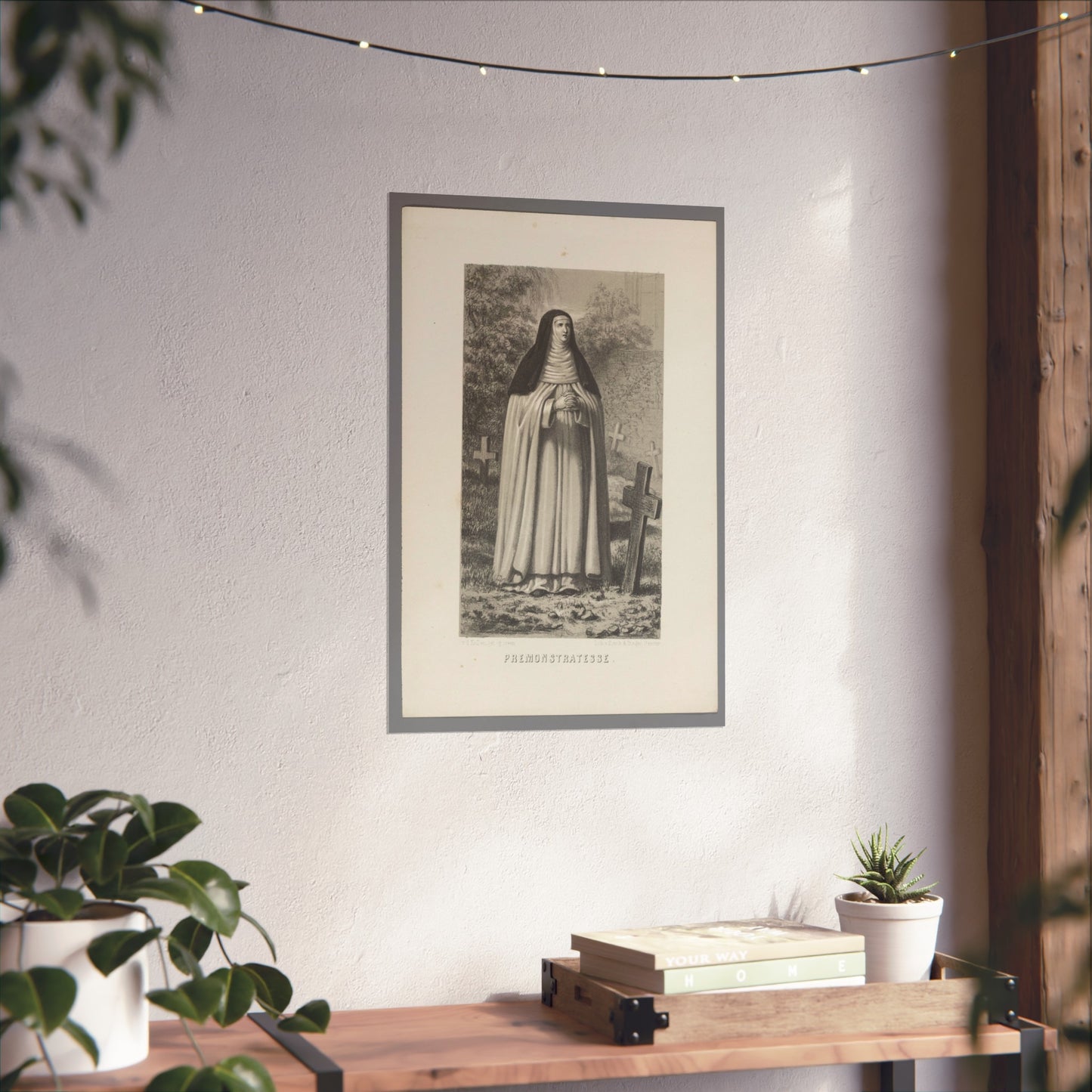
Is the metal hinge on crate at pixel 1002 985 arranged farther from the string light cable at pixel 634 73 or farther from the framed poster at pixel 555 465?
the string light cable at pixel 634 73

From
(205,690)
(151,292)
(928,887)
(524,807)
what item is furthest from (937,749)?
(151,292)

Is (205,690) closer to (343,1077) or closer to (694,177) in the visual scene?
(343,1077)

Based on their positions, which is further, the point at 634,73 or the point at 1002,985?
the point at 634,73

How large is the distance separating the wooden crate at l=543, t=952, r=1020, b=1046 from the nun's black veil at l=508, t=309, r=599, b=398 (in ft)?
3.00

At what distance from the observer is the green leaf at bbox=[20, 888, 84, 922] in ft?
4.45

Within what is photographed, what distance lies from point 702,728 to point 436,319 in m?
0.81

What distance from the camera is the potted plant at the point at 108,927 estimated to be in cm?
141

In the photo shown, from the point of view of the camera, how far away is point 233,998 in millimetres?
1480

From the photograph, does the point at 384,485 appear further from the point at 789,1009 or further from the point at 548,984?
the point at 789,1009

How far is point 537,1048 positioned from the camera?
1602 mm

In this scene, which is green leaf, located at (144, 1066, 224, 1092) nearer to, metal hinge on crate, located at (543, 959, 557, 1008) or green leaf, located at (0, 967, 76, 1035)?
green leaf, located at (0, 967, 76, 1035)

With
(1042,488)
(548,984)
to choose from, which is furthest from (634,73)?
(548,984)

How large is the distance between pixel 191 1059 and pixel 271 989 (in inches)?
5.1

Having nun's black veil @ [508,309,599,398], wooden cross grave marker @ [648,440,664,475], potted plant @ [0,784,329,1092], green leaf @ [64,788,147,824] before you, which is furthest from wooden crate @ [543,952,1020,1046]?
nun's black veil @ [508,309,599,398]
